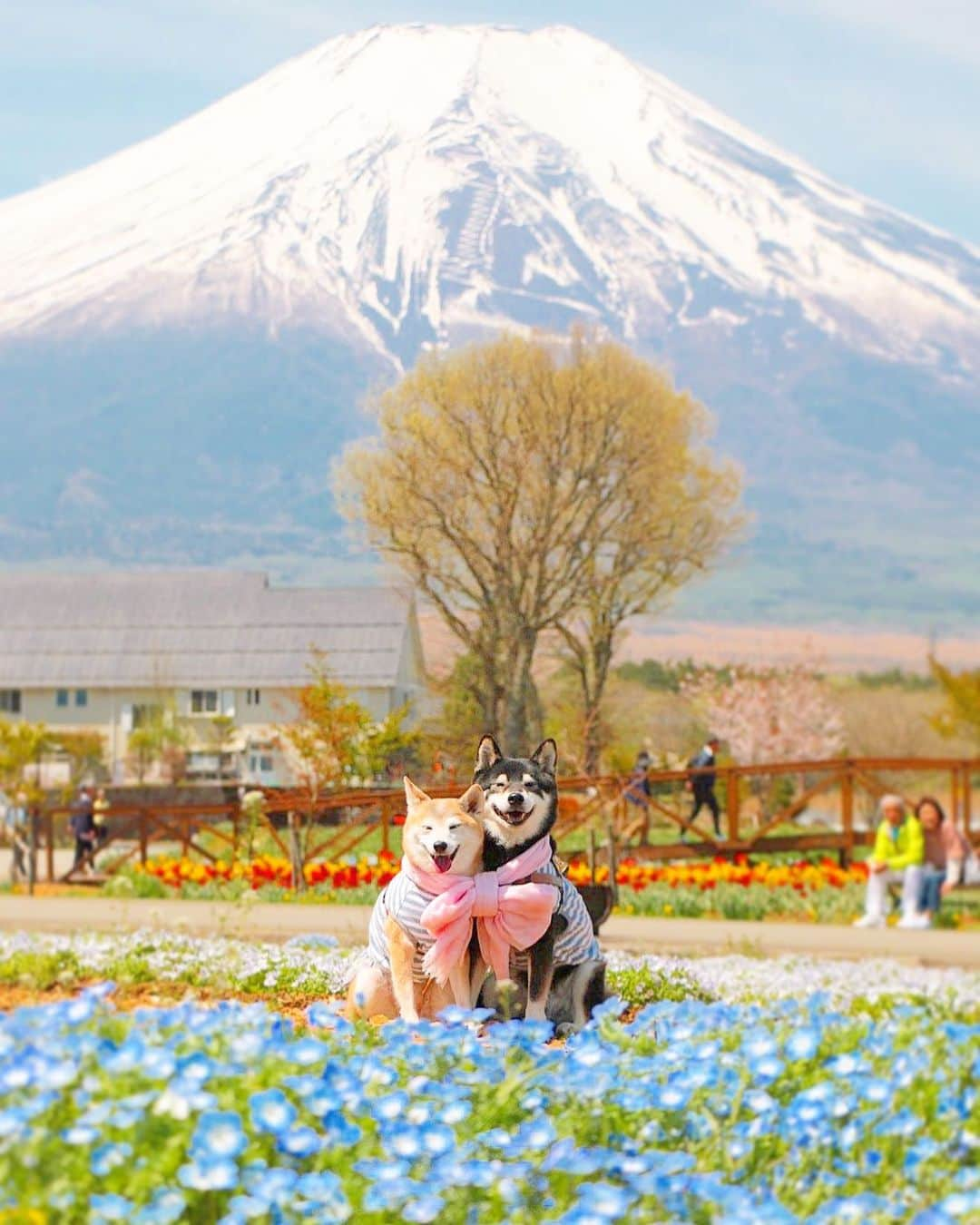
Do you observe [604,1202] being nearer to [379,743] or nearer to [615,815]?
[615,815]

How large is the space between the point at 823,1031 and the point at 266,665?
74.0 meters

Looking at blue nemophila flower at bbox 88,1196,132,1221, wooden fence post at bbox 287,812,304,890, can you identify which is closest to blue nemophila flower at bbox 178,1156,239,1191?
blue nemophila flower at bbox 88,1196,132,1221

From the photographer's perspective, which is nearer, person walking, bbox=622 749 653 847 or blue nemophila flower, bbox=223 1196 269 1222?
blue nemophila flower, bbox=223 1196 269 1222

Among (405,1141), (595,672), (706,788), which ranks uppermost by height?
(595,672)

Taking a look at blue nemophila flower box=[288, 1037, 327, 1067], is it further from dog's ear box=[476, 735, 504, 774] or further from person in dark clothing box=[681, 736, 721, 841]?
person in dark clothing box=[681, 736, 721, 841]

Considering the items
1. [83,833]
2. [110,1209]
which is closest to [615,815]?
[83,833]

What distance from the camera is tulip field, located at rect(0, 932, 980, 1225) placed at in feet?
11.2

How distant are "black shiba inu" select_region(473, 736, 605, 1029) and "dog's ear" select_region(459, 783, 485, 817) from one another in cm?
3

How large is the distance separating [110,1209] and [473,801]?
372cm

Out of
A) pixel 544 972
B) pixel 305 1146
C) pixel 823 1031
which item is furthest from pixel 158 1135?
pixel 544 972

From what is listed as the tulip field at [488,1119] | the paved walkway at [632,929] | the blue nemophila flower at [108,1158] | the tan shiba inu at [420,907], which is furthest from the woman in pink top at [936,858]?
the blue nemophila flower at [108,1158]

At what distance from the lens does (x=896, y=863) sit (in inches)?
674

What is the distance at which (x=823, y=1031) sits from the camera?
466cm

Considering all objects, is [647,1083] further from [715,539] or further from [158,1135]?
[715,539]
